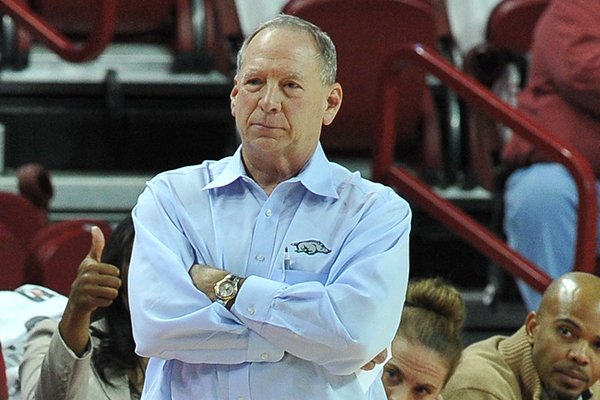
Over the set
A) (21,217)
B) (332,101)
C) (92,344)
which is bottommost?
(21,217)

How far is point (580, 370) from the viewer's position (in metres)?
3.05

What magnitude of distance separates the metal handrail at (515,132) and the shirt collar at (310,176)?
5.71 feet

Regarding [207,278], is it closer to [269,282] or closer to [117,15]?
[269,282]

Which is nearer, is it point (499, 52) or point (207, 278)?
point (207, 278)

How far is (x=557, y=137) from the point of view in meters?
4.19

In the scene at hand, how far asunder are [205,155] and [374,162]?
3.41ft

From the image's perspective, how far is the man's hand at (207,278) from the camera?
7.14 feet

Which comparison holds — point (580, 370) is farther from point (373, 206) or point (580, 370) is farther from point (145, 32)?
point (145, 32)

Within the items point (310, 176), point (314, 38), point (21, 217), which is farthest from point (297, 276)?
point (21, 217)

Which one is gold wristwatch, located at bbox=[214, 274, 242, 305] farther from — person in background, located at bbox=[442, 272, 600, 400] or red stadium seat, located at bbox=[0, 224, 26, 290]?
red stadium seat, located at bbox=[0, 224, 26, 290]

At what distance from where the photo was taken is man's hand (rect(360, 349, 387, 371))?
2.23 meters

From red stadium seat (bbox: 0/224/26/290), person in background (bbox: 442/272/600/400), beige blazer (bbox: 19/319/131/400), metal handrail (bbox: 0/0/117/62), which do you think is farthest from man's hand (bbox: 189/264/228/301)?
metal handrail (bbox: 0/0/117/62)

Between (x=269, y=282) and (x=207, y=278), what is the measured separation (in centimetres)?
10

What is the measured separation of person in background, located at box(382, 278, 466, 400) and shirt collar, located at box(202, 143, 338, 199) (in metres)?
0.61
